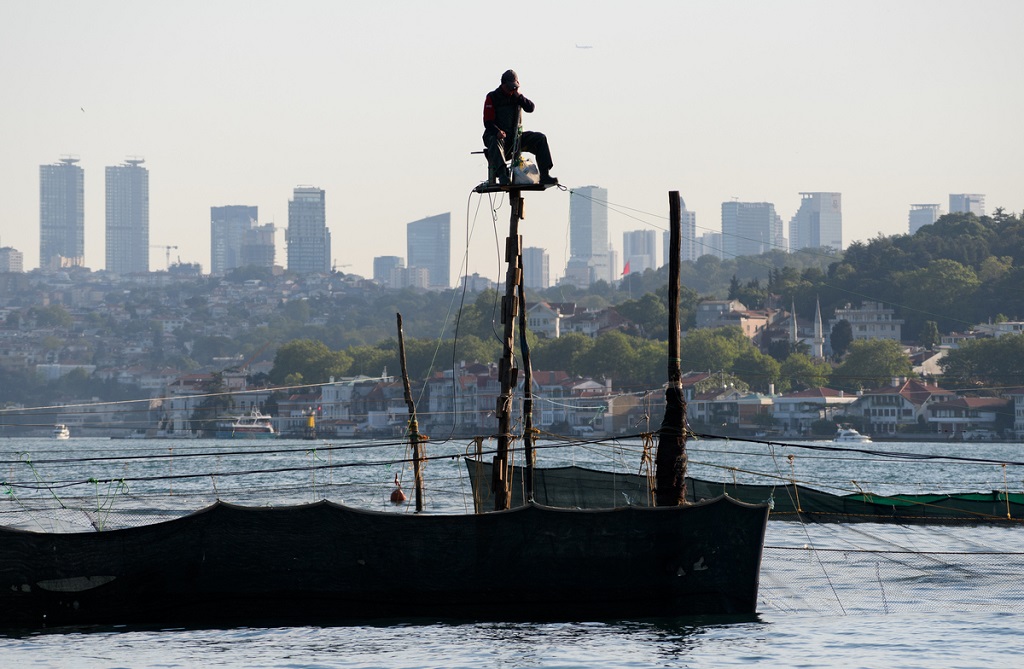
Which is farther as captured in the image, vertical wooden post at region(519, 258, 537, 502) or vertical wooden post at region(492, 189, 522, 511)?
vertical wooden post at region(519, 258, 537, 502)

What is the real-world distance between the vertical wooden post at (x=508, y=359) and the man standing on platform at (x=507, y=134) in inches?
22.2

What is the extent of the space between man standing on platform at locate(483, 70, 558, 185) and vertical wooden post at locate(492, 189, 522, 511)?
565 mm

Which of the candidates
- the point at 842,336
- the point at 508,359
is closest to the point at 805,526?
the point at 508,359

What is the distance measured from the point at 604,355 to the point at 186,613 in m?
142

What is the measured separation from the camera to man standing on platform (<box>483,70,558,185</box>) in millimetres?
21891

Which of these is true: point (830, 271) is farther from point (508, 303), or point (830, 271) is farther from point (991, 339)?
point (508, 303)

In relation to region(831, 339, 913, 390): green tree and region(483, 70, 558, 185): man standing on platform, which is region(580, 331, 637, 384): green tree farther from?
region(483, 70, 558, 185): man standing on platform

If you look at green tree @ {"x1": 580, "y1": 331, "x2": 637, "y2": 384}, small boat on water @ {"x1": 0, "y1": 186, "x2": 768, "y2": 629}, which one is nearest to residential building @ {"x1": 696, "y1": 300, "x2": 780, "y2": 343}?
green tree @ {"x1": 580, "y1": 331, "x2": 637, "y2": 384}

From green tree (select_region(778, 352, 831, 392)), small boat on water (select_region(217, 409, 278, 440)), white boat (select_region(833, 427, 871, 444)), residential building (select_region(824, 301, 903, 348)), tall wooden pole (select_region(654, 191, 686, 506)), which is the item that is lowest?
white boat (select_region(833, 427, 871, 444))

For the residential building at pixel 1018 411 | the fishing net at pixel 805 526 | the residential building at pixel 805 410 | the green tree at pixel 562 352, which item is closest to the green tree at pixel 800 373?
the residential building at pixel 805 410

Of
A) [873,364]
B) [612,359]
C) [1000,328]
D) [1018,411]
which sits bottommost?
[1018,411]

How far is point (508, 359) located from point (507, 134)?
3432 millimetres

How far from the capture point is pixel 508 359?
2255cm

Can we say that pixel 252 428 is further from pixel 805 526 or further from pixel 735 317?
pixel 805 526
